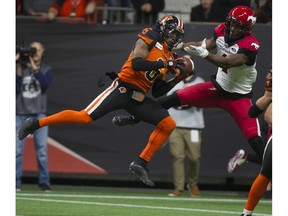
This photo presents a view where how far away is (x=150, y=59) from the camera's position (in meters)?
8.46

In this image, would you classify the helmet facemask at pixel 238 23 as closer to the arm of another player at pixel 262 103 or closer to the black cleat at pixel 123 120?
the black cleat at pixel 123 120

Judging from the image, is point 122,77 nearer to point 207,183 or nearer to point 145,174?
point 145,174

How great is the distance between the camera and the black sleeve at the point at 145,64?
812 cm

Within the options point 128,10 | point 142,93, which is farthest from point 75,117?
point 128,10

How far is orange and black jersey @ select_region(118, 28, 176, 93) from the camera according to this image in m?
8.46

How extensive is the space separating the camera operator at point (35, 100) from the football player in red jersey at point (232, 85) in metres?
3.45

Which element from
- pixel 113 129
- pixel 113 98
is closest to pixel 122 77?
pixel 113 98

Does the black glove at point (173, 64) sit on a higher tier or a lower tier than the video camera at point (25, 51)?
lower

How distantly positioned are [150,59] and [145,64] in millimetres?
332

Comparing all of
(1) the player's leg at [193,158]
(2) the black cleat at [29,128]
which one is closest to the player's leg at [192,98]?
(2) the black cleat at [29,128]

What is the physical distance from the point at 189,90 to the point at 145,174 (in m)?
1.19

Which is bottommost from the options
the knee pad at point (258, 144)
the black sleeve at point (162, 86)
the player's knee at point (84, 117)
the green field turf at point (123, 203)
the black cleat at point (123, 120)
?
the green field turf at point (123, 203)

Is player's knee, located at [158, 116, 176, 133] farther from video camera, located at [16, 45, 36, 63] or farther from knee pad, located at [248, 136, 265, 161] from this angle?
video camera, located at [16, 45, 36, 63]
